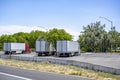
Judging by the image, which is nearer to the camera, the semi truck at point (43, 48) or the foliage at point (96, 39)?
the semi truck at point (43, 48)

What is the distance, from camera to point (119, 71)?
20.3 meters

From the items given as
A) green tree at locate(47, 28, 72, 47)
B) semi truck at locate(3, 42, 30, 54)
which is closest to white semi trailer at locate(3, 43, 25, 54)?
semi truck at locate(3, 42, 30, 54)

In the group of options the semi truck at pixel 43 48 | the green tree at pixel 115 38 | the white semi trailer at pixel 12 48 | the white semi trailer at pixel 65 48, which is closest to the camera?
the white semi trailer at pixel 65 48

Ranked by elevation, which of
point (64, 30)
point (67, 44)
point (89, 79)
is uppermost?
point (64, 30)

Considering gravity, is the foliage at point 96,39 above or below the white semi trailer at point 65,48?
above

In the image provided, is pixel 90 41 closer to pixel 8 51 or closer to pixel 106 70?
pixel 8 51

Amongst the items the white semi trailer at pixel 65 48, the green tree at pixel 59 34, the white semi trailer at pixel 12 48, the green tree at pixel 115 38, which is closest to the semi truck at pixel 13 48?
the white semi trailer at pixel 12 48

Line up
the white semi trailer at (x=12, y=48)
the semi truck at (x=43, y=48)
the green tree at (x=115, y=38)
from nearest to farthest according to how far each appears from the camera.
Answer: the semi truck at (x=43, y=48) → the white semi trailer at (x=12, y=48) → the green tree at (x=115, y=38)

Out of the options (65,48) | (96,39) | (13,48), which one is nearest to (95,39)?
(96,39)

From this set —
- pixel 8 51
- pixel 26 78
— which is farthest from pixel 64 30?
pixel 26 78

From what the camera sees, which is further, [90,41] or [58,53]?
[90,41]

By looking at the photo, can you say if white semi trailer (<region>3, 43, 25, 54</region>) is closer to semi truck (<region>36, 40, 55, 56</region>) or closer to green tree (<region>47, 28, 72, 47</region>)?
green tree (<region>47, 28, 72, 47</region>)

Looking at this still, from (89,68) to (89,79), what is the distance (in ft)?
24.2

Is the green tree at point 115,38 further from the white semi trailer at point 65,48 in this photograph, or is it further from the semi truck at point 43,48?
the white semi trailer at point 65,48
